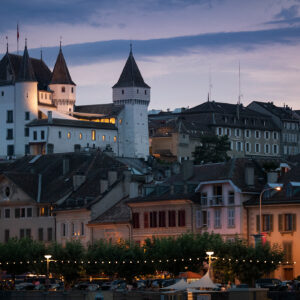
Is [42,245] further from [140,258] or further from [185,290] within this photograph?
[185,290]

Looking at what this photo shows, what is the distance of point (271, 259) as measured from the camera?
9138 cm

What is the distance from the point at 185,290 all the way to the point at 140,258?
18.6 meters

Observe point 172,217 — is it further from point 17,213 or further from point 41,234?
point 17,213

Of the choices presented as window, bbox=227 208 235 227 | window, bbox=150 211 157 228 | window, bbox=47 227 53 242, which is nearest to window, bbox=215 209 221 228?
window, bbox=227 208 235 227

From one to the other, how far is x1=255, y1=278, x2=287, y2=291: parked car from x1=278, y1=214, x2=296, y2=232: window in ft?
25.6

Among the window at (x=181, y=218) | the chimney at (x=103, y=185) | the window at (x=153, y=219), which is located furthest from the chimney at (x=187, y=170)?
the chimney at (x=103, y=185)

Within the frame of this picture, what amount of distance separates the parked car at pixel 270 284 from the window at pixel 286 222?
25.6 ft

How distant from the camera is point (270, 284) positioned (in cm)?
8769

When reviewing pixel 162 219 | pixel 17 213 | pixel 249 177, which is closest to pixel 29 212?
pixel 17 213

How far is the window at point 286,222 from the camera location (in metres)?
97.0

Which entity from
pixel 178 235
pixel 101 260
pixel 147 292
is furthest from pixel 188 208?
pixel 147 292

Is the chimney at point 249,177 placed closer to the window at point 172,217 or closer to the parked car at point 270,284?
the window at point 172,217

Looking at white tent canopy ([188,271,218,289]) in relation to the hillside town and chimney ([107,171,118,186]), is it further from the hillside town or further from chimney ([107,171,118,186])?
chimney ([107,171,118,186])

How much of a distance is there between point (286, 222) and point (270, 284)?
10.7 meters
